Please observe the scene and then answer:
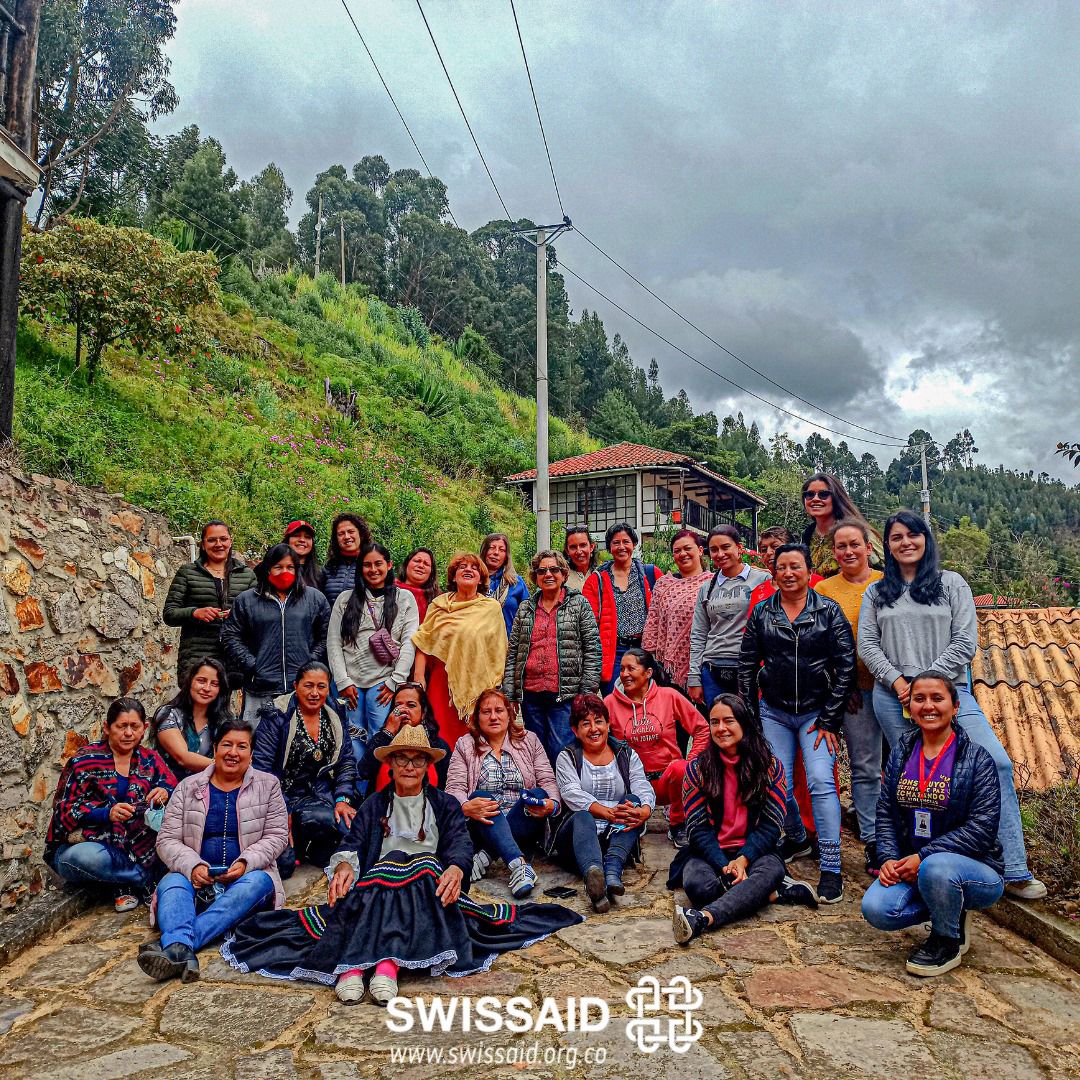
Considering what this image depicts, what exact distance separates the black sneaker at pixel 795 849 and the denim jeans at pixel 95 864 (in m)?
3.60

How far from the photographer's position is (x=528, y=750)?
5.15m

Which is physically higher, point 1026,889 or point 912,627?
point 912,627

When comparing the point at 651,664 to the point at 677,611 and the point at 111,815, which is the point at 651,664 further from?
the point at 111,815

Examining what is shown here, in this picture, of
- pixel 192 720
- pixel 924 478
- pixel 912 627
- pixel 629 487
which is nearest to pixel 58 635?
pixel 192 720

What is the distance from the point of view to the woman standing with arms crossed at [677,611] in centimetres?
573

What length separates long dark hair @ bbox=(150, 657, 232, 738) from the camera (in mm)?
4938

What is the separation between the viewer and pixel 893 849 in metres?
3.77

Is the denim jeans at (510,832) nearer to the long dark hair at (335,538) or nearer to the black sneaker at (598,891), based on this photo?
the black sneaker at (598,891)

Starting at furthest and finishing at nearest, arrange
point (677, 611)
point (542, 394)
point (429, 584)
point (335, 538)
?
point (542, 394), point (429, 584), point (335, 538), point (677, 611)

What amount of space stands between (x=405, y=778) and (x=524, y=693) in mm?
1514

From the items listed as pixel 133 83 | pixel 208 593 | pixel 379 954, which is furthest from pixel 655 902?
pixel 133 83

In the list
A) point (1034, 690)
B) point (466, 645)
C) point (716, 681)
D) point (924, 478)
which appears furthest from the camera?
point (924, 478)

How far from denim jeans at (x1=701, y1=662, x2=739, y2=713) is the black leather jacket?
19.3 inches

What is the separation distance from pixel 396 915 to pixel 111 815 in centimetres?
184
